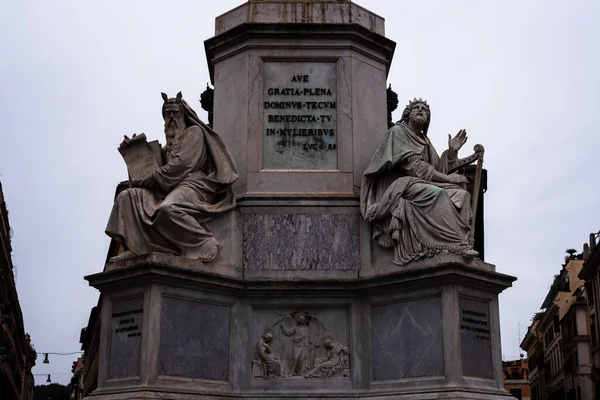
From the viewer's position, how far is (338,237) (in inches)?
577

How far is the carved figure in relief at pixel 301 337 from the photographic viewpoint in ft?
45.5

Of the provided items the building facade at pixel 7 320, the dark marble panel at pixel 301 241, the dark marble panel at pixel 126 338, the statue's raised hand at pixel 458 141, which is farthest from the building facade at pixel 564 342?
the dark marble panel at pixel 126 338

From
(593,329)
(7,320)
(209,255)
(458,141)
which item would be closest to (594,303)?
(593,329)

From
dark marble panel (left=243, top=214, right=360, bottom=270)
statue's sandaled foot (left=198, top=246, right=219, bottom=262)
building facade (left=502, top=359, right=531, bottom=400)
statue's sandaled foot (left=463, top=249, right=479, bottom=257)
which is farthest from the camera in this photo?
building facade (left=502, top=359, right=531, bottom=400)

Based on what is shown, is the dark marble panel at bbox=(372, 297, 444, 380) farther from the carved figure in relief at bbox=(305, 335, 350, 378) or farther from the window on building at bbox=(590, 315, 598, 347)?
the window on building at bbox=(590, 315, 598, 347)

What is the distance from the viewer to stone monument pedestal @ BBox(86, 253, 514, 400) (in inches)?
514

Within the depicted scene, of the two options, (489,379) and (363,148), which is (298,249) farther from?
(489,379)

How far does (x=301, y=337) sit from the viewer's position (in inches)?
551

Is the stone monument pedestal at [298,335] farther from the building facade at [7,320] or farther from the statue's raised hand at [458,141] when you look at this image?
the building facade at [7,320]

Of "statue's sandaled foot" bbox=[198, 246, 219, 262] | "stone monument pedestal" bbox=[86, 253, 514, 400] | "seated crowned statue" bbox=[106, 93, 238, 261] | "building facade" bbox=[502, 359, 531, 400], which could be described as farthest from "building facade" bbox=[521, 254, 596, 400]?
"statue's sandaled foot" bbox=[198, 246, 219, 262]

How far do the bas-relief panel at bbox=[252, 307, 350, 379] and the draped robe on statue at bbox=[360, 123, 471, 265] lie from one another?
1.44 metres

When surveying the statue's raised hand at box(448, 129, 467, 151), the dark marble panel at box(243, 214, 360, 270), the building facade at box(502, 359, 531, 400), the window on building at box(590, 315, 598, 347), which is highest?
the building facade at box(502, 359, 531, 400)

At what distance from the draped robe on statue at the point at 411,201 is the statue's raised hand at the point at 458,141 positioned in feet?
0.80

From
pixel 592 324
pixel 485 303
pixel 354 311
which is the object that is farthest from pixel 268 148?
pixel 592 324
